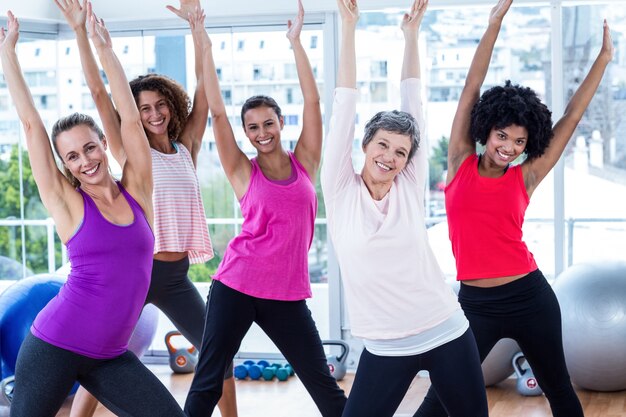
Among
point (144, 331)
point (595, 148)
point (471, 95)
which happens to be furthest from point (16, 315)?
point (595, 148)

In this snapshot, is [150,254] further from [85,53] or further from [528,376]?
[528,376]

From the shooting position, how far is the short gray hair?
9.35 ft

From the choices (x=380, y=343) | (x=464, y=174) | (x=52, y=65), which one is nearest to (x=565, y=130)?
(x=464, y=174)

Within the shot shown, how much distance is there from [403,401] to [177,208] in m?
1.85

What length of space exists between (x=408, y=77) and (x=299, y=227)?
77 cm

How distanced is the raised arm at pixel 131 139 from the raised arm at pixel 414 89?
87 centimetres

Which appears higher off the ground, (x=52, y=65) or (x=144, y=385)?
(x=52, y=65)

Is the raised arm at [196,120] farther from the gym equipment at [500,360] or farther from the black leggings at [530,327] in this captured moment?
the gym equipment at [500,360]

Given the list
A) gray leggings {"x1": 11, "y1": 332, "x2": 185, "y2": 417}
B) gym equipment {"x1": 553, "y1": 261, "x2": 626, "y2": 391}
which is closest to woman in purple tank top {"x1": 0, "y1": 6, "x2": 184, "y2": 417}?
gray leggings {"x1": 11, "y1": 332, "x2": 185, "y2": 417}

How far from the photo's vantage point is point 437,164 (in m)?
5.72

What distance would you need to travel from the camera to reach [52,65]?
5.95 m

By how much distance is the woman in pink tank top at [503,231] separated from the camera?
10.6ft

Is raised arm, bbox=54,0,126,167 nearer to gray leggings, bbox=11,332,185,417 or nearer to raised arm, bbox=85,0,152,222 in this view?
raised arm, bbox=85,0,152,222

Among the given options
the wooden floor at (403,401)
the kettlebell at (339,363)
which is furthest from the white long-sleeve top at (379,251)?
the kettlebell at (339,363)
